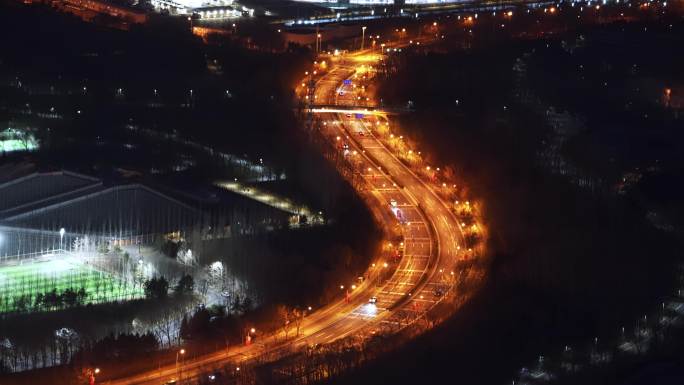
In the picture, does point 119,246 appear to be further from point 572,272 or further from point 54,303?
point 572,272

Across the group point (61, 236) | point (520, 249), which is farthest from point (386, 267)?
point (61, 236)

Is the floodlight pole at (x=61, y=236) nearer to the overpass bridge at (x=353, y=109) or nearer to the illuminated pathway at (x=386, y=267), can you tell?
the illuminated pathway at (x=386, y=267)

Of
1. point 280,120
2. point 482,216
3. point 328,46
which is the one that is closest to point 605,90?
point 328,46

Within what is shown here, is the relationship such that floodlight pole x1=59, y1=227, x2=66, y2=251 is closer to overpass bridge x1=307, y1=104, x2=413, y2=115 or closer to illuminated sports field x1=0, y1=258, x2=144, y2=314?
illuminated sports field x1=0, y1=258, x2=144, y2=314

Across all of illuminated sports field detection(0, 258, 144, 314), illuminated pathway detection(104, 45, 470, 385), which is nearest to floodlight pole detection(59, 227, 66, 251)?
illuminated sports field detection(0, 258, 144, 314)

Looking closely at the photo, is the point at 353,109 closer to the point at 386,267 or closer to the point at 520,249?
the point at 520,249

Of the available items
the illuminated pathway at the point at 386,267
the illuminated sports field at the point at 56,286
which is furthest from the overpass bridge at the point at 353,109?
the illuminated sports field at the point at 56,286
